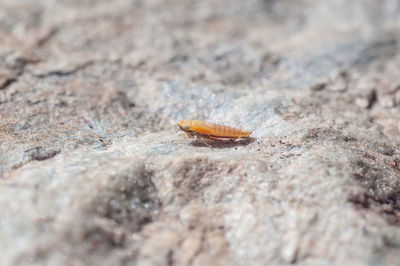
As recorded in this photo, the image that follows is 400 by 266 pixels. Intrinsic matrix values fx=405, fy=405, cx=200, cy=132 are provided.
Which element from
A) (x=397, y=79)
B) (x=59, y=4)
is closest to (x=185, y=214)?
(x=397, y=79)

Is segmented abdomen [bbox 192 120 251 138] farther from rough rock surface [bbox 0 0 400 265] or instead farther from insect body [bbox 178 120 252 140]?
rough rock surface [bbox 0 0 400 265]

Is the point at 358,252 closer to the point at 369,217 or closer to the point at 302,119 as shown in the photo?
the point at 369,217

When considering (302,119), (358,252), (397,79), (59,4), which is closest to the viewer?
(358,252)

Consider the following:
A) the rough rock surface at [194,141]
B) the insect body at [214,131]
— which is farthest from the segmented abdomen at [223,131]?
the rough rock surface at [194,141]

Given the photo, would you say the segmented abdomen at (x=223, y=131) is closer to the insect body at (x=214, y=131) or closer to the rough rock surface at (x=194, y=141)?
the insect body at (x=214, y=131)

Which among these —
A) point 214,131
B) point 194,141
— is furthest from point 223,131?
point 194,141

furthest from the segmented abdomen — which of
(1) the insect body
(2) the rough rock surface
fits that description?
(2) the rough rock surface
